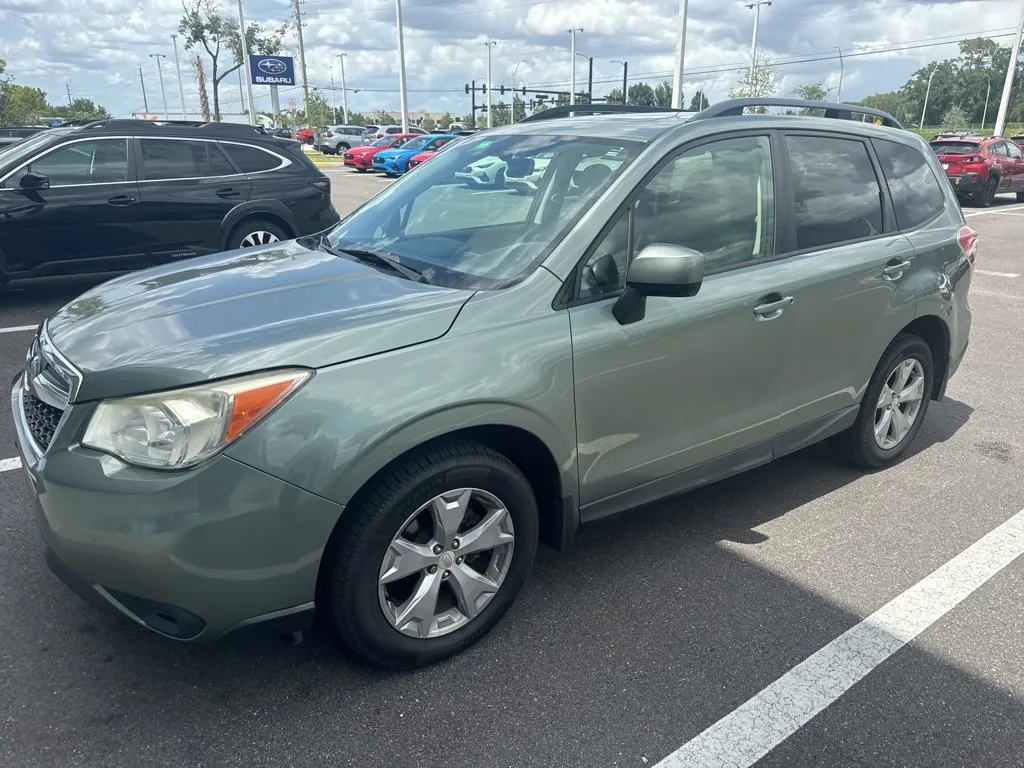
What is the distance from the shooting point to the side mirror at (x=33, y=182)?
6914 mm

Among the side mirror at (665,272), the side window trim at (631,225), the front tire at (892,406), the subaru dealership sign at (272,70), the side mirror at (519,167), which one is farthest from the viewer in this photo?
the subaru dealership sign at (272,70)

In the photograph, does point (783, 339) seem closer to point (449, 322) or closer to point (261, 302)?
point (449, 322)

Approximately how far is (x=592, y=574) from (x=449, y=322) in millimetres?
1313

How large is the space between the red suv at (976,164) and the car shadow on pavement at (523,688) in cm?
1894

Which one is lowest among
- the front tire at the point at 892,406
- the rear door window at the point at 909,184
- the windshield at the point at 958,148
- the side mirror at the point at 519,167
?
the front tire at the point at 892,406

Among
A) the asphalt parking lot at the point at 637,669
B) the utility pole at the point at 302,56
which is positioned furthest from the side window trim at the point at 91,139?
the utility pole at the point at 302,56

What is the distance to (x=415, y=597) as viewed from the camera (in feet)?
8.15

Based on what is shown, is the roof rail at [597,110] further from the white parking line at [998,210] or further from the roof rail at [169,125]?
the white parking line at [998,210]

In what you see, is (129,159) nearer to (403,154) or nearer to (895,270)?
(895,270)

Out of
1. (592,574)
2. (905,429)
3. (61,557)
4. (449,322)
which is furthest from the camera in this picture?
(905,429)

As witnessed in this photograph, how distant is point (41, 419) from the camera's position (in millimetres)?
2416

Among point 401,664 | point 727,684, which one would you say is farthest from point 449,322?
point 727,684

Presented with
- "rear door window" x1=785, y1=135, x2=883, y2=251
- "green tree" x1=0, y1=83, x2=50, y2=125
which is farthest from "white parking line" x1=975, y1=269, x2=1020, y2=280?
"green tree" x1=0, y1=83, x2=50, y2=125

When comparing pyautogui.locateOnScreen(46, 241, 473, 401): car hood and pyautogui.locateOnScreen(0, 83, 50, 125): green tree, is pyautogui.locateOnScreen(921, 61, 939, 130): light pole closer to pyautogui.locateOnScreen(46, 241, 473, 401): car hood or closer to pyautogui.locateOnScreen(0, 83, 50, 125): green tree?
pyautogui.locateOnScreen(0, 83, 50, 125): green tree
